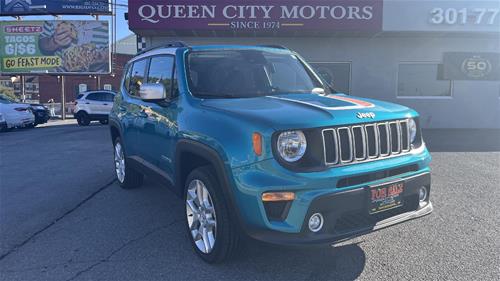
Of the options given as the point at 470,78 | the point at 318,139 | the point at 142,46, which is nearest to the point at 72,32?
the point at 142,46

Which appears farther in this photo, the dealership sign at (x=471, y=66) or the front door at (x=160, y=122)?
the dealership sign at (x=471, y=66)

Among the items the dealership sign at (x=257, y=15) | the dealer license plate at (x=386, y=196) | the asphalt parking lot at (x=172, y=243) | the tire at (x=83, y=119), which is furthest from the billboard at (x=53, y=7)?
the dealer license plate at (x=386, y=196)

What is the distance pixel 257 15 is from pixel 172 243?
358 inches

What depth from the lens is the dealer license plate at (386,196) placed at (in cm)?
313

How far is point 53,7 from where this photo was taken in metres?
24.9

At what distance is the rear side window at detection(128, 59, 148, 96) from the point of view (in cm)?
532

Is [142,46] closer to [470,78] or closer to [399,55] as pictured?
[399,55]

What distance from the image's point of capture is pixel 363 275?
335 cm

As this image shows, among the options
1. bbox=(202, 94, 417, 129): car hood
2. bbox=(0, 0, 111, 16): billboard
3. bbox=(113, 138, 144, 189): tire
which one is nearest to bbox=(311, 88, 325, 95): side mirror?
bbox=(202, 94, 417, 129): car hood

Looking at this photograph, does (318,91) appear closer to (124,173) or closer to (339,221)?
(339,221)

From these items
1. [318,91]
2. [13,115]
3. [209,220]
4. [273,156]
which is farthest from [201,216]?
[13,115]

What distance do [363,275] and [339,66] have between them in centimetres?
1094

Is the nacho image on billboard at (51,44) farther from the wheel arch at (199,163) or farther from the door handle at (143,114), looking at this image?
the wheel arch at (199,163)

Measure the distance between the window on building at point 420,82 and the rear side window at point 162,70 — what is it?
1051 centimetres
